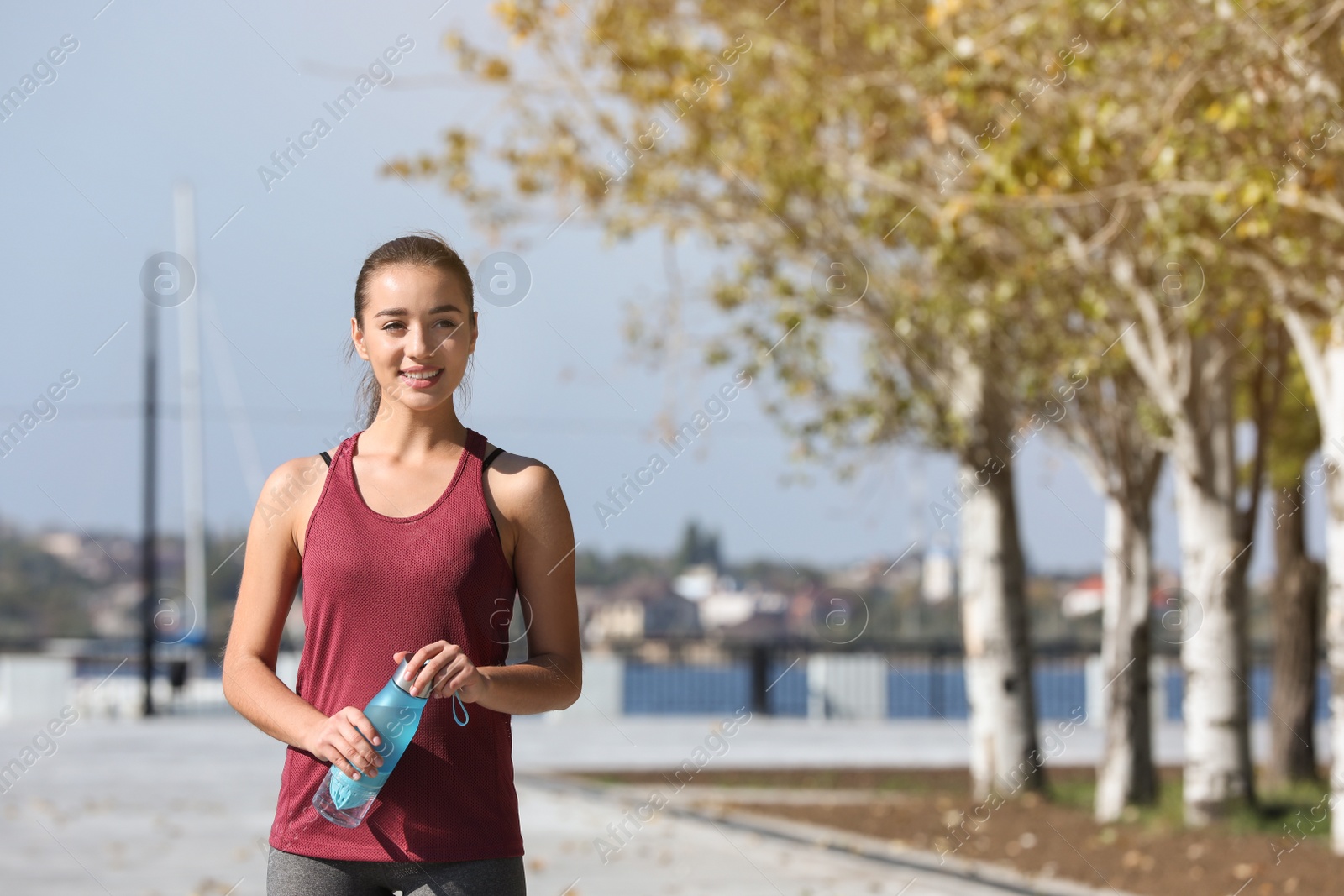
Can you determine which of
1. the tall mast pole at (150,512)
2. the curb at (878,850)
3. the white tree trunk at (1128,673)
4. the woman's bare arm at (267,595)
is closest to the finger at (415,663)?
the woman's bare arm at (267,595)

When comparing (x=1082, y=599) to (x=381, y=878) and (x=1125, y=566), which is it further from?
(x=381, y=878)

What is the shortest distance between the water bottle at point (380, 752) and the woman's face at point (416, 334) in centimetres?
48

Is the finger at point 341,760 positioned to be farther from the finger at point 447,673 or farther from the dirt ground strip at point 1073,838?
Result: the dirt ground strip at point 1073,838

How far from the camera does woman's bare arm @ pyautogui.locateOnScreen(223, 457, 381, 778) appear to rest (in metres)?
2.53

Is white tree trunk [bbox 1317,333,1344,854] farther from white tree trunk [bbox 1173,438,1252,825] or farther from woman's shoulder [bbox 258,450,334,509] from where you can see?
woman's shoulder [bbox 258,450,334,509]

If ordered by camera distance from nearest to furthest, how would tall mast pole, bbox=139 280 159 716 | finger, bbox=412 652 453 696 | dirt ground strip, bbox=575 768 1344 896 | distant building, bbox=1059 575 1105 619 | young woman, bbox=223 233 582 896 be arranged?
finger, bbox=412 652 453 696
young woman, bbox=223 233 582 896
dirt ground strip, bbox=575 768 1344 896
tall mast pole, bbox=139 280 159 716
distant building, bbox=1059 575 1105 619

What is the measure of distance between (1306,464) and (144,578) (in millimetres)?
16500

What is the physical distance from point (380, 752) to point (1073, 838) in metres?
8.85

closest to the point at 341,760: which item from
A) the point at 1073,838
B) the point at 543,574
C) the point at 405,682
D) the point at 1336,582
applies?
the point at 405,682

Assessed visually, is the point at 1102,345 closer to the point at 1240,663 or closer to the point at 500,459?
the point at 1240,663

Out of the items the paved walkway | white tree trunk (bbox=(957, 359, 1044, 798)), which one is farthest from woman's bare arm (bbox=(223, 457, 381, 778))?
white tree trunk (bbox=(957, 359, 1044, 798))

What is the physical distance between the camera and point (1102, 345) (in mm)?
10672

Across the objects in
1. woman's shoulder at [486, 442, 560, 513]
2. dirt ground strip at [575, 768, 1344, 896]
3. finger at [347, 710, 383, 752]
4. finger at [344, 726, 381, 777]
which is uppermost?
woman's shoulder at [486, 442, 560, 513]

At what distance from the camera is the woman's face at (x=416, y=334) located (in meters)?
2.59
